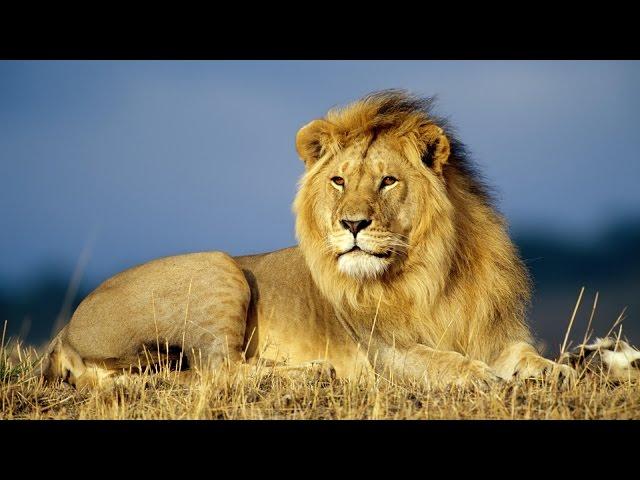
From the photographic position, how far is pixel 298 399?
548 cm

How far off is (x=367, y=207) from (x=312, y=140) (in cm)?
108

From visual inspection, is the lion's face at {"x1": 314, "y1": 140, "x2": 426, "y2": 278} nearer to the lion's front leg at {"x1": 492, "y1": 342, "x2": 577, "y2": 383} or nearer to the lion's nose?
the lion's nose

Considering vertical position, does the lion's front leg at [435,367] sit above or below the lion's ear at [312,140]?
below

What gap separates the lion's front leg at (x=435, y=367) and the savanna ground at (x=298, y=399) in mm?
144

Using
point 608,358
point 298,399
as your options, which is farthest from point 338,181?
point 608,358

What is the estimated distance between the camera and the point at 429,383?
5871 millimetres

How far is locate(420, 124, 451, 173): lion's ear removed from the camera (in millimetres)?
6426

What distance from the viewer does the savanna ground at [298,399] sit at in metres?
4.98

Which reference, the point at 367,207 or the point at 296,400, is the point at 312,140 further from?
the point at 296,400

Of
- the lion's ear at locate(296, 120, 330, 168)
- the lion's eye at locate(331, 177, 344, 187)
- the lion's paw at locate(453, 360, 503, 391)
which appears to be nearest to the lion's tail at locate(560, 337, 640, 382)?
the lion's paw at locate(453, 360, 503, 391)

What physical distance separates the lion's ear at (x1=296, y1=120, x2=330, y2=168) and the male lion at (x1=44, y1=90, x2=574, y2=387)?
10 mm

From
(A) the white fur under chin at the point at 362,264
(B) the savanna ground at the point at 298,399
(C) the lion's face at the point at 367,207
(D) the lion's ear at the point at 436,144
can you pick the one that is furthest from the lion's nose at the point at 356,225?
(B) the savanna ground at the point at 298,399

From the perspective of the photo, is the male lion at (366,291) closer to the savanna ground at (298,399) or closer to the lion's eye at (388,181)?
the lion's eye at (388,181)
